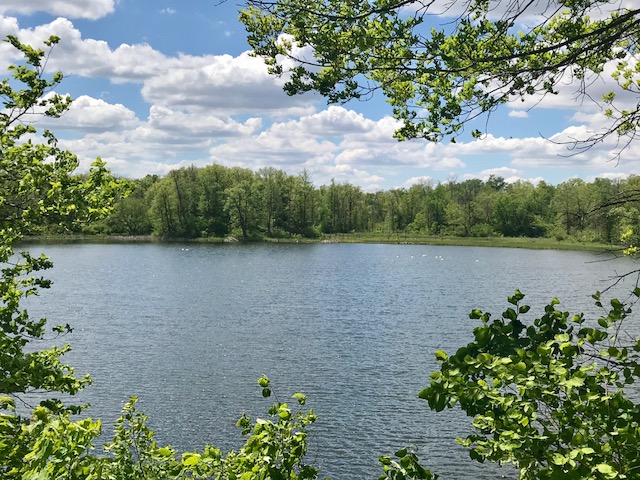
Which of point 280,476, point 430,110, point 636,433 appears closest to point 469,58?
point 430,110

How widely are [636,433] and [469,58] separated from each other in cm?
377

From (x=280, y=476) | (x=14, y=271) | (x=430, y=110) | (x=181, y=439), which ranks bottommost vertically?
(x=181, y=439)

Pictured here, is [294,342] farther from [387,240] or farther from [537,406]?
[387,240]

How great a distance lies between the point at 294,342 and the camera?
2678 cm

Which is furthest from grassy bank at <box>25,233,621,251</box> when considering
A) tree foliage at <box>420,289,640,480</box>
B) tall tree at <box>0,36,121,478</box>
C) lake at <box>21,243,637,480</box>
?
tree foliage at <box>420,289,640,480</box>

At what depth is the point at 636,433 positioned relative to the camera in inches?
113

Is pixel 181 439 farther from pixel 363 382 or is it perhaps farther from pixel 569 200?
pixel 569 200

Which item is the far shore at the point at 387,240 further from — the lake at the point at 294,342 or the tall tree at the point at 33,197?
the tall tree at the point at 33,197

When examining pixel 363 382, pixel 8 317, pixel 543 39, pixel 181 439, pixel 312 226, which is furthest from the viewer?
pixel 312 226

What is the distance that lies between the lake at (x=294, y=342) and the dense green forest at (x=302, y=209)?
50.0 metres

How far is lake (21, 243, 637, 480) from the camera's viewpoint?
16.5 meters

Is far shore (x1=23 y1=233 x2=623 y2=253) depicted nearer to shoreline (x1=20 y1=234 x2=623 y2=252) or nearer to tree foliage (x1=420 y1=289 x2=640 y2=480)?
shoreline (x1=20 y1=234 x2=623 y2=252)

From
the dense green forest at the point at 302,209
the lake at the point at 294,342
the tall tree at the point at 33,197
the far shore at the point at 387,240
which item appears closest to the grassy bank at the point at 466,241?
the far shore at the point at 387,240

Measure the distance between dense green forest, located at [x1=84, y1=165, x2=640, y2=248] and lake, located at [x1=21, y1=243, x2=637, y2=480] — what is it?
5000cm
